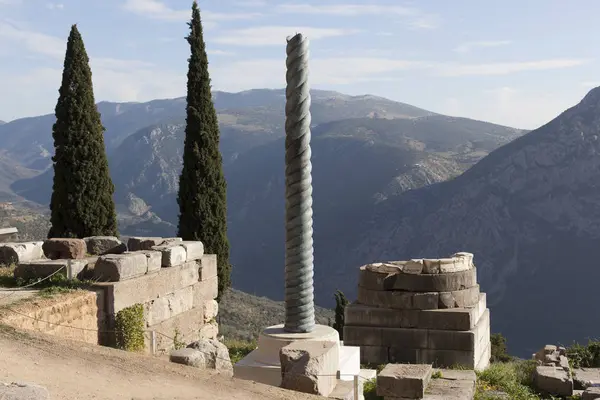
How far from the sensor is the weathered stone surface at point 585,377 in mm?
13677

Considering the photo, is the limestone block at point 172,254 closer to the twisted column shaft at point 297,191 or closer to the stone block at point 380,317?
the twisted column shaft at point 297,191

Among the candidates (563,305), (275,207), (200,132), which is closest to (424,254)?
(563,305)

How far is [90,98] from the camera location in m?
21.4

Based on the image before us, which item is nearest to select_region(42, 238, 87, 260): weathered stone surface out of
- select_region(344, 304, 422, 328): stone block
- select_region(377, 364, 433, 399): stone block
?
select_region(344, 304, 422, 328): stone block

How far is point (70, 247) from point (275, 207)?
607 feet

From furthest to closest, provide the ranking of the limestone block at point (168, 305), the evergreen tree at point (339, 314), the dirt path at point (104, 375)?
the evergreen tree at point (339, 314) < the limestone block at point (168, 305) < the dirt path at point (104, 375)

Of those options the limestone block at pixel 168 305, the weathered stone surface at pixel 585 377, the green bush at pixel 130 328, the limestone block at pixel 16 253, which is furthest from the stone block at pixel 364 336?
the limestone block at pixel 16 253

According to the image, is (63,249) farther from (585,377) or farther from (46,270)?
(585,377)

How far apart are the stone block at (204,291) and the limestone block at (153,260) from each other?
63.8 inches

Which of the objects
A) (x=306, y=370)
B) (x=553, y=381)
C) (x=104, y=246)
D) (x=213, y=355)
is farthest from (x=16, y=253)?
(x=553, y=381)

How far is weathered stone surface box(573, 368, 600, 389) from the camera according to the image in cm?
1368

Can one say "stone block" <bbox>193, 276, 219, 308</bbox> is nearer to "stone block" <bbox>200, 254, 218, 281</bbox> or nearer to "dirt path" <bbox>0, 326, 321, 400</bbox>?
"stone block" <bbox>200, 254, 218, 281</bbox>

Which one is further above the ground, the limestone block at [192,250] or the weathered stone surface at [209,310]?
the limestone block at [192,250]

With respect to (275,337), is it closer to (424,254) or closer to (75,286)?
(75,286)
